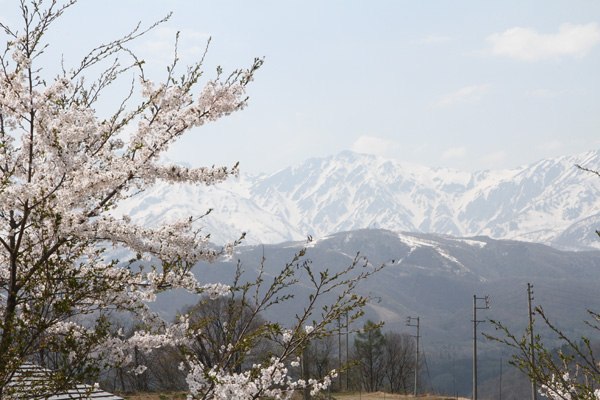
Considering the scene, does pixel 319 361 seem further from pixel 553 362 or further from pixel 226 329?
pixel 226 329

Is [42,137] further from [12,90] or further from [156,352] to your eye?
[156,352]

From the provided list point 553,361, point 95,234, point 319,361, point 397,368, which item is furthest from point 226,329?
point 397,368

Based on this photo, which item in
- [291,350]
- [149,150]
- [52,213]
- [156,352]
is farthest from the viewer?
[156,352]

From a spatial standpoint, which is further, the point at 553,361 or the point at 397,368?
the point at 397,368

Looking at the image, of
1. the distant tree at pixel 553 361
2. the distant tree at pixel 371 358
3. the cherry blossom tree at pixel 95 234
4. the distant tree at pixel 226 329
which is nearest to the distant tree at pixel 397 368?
the distant tree at pixel 371 358

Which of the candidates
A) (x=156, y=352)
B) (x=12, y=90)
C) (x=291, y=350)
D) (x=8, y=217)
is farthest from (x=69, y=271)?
(x=156, y=352)

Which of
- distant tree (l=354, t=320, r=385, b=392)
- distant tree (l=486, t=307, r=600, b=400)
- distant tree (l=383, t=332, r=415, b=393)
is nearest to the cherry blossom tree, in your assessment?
distant tree (l=486, t=307, r=600, b=400)

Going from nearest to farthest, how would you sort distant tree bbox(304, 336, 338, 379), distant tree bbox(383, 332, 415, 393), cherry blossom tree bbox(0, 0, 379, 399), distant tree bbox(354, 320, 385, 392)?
cherry blossom tree bbox(0, 0, 379, 399), distant tree bbox(304, 336, 338, 379), distant tree bbox(354, 320, 385, 392), distant tree bbox(383, 332, 415, 393)

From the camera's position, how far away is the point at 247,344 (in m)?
5.96

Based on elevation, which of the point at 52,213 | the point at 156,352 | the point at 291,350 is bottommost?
the point at 156,352

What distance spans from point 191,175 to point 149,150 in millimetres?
558

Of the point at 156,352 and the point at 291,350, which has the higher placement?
the point at 291,350

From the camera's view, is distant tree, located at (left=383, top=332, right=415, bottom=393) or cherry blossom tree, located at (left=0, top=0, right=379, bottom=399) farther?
distant tree, located at (left=383, top=332, right=415, bottom=393)

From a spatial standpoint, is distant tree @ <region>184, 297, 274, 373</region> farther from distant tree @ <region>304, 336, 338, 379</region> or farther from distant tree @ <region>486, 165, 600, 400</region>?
distant tree @ <region>304, 336, 338, 379</region>
